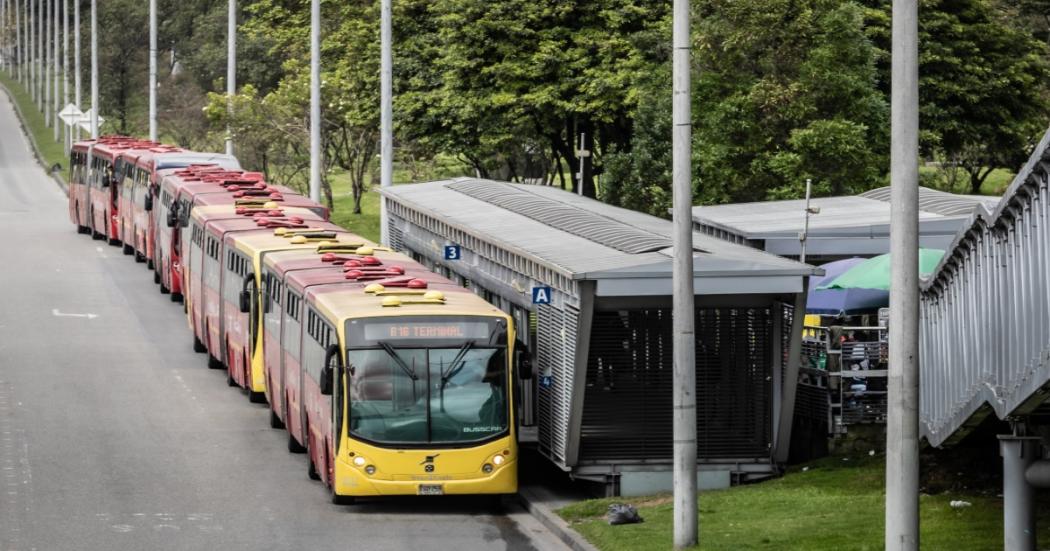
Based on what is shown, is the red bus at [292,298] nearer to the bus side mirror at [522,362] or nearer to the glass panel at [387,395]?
the glass panel at [387,395]

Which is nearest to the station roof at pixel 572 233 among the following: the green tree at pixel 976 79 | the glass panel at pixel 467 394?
the glass panel at pixel 467 394

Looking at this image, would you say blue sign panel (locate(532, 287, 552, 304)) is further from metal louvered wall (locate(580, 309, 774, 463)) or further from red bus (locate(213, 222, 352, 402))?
red bus (locate(213, 222, 352, 402))

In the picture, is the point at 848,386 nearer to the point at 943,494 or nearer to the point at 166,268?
the point at 943,494

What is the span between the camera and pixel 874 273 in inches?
1056

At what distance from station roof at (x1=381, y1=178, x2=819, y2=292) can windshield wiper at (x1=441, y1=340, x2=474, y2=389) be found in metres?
1.36

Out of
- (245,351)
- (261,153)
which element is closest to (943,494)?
(245,351)

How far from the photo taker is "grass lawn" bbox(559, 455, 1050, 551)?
19391 mm

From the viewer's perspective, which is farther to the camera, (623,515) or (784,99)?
(784,99)

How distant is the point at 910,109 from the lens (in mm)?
14891

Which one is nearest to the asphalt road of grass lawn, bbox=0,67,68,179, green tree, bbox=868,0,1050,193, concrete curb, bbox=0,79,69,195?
green tree, bbox=868,0,1050,193

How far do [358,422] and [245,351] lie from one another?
8811mm

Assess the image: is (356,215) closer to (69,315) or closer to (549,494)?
(69,315)

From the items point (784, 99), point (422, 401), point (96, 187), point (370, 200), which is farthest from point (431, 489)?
point (370, 200)

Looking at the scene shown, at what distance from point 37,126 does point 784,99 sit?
95.0 metres
